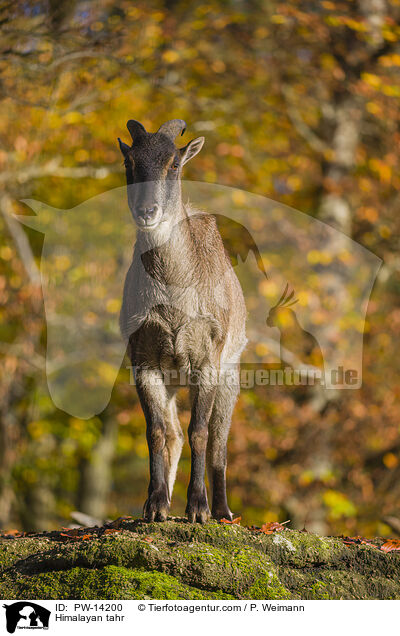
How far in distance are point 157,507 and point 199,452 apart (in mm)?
637

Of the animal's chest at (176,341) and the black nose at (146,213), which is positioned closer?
the black nose at (146,213)

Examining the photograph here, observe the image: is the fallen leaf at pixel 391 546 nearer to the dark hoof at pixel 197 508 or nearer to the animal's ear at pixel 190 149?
the dark hoof at pixel 197 508

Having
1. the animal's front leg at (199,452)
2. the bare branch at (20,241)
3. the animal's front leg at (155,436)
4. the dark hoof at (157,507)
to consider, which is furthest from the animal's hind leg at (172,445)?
the bare branch at (20,241)

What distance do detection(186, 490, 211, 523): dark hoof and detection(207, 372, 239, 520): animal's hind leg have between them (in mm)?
829

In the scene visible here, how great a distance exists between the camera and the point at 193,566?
5695 mm

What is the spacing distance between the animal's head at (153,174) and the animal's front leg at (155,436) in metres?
1.56

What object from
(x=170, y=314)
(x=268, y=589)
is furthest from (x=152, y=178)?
(x=268, y=589)

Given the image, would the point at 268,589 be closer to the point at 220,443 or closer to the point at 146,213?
the point at 220,443

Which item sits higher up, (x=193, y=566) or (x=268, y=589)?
(x=193, y=566)

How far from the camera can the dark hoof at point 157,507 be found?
640cm

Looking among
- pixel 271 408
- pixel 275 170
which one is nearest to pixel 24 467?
pixel 271 408

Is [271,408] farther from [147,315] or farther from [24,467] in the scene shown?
[147,315]

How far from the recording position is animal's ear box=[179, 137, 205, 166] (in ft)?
21.8
